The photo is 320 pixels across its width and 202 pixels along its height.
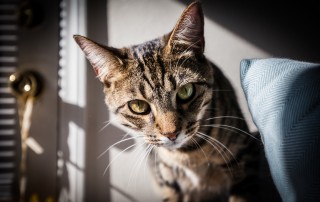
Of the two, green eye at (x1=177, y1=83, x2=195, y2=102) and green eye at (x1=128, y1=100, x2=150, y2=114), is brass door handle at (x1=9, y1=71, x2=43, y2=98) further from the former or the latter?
green eye at (x1=177, y1=83, x2=195, y2=102)

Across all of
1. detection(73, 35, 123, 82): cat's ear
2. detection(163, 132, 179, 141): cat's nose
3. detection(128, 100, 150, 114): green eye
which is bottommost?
detection(163, 132, 179, 141): cat's nose

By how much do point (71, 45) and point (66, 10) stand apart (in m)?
0.14

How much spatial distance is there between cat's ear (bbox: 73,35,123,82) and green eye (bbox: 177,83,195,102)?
0.18 m

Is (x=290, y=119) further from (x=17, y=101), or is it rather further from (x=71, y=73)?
(x=17, y=101)

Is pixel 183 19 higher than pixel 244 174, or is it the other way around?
pixel 183 19

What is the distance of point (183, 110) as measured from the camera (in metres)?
0.74

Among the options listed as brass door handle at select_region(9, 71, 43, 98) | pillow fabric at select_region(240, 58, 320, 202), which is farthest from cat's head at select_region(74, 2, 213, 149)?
brass door handle at select_region(9, 71, 43, 98)

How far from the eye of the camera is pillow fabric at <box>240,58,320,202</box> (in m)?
0.43

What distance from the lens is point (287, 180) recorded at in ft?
1.52

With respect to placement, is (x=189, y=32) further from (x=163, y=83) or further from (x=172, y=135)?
(x=172, y=135)

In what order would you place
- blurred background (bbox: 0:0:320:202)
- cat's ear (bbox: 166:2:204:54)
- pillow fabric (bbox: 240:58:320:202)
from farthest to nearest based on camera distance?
blurred background (bbox: 0:0:320:202) < cat's ear (bbox: 166:2:204:54) < pillow fabric (bbox: 240:58:320:202)

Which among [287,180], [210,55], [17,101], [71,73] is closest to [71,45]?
[71,73]

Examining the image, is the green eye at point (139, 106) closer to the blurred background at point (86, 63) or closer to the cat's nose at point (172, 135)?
the cat's nose at point (172, 135)

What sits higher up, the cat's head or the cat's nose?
the cat's head
